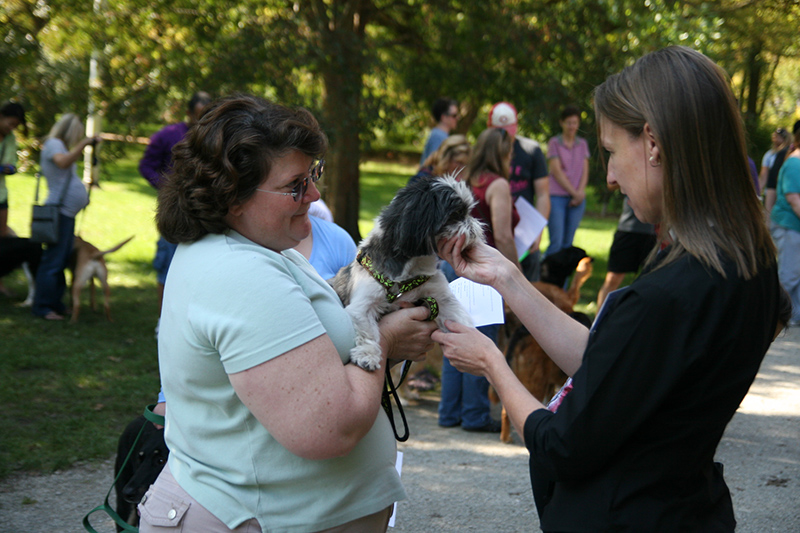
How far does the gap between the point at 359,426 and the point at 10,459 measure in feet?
12.5

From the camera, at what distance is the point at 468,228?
2.45 m

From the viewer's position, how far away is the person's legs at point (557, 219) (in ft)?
31.4

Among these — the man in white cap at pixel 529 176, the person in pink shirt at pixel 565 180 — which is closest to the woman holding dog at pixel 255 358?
the man in white cap at pixel 529 176

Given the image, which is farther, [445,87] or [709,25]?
[445,87]

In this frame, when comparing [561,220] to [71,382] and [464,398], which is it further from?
[71,382]

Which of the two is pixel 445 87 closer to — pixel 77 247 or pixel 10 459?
pixel 77 247

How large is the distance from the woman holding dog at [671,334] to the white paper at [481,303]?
38.4 inches

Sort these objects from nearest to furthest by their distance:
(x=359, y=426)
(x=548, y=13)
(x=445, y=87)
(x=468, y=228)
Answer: (x=359, y=426) < (x=468, y=228) < (x=548, y=13) < (x=445, y=87)

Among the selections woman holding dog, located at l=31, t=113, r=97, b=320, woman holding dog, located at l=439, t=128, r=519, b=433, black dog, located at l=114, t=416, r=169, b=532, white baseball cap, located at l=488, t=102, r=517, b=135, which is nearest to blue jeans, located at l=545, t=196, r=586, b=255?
white baseball cap, located at l=488, t=102, r=517, b=135

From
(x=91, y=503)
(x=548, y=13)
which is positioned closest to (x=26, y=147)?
(x=91, y=503)

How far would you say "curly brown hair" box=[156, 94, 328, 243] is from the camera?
5.79ft

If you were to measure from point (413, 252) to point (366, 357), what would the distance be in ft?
2.43

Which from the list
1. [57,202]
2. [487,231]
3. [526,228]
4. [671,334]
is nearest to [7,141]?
[57,202]

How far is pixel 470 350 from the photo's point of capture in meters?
2.02
